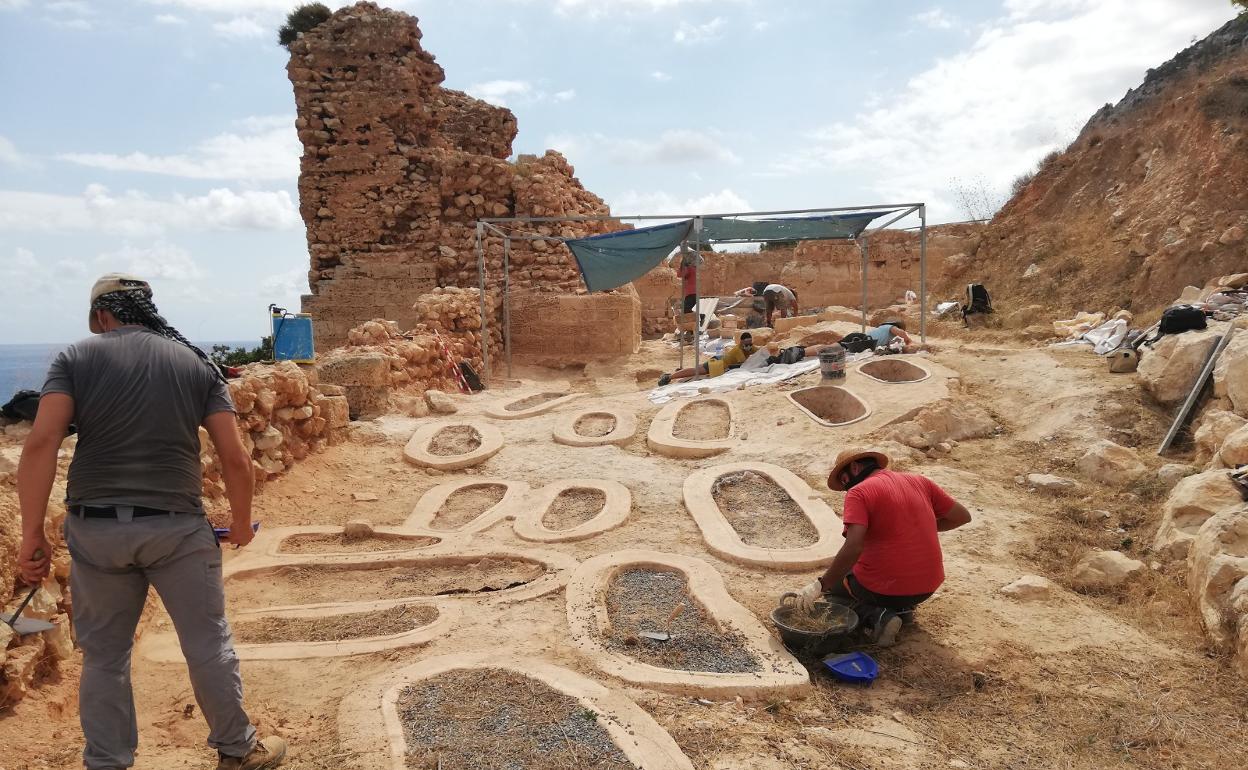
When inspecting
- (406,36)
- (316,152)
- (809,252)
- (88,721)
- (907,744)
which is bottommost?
(907,744)

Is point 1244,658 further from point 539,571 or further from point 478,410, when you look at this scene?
point 478,410

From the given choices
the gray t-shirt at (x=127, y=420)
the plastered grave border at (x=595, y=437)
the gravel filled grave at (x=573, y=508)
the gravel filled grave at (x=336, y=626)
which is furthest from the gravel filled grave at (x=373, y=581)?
the plastered grave border at (x=595, y=437)

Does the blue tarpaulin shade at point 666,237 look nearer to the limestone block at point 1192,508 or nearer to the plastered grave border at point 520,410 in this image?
the plastered grave border at point 520,410

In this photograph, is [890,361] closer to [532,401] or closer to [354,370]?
[532,401]

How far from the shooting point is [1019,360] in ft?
29.2

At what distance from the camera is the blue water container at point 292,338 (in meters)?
8.34

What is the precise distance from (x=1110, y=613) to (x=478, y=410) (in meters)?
7.03

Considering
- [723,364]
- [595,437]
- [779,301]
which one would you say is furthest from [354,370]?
[779,301]

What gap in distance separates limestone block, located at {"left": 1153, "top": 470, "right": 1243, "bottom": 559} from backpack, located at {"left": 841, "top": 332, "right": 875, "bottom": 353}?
5606mm

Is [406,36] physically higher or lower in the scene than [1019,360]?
higher

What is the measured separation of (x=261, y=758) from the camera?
2.56 m

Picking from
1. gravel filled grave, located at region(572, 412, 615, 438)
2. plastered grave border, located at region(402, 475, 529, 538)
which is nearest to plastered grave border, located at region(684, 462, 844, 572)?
plastered grave border, located at region(402, 475, 529, 538)

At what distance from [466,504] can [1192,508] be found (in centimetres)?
500

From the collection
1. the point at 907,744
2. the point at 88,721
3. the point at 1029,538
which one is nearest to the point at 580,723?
the point at 907,744
